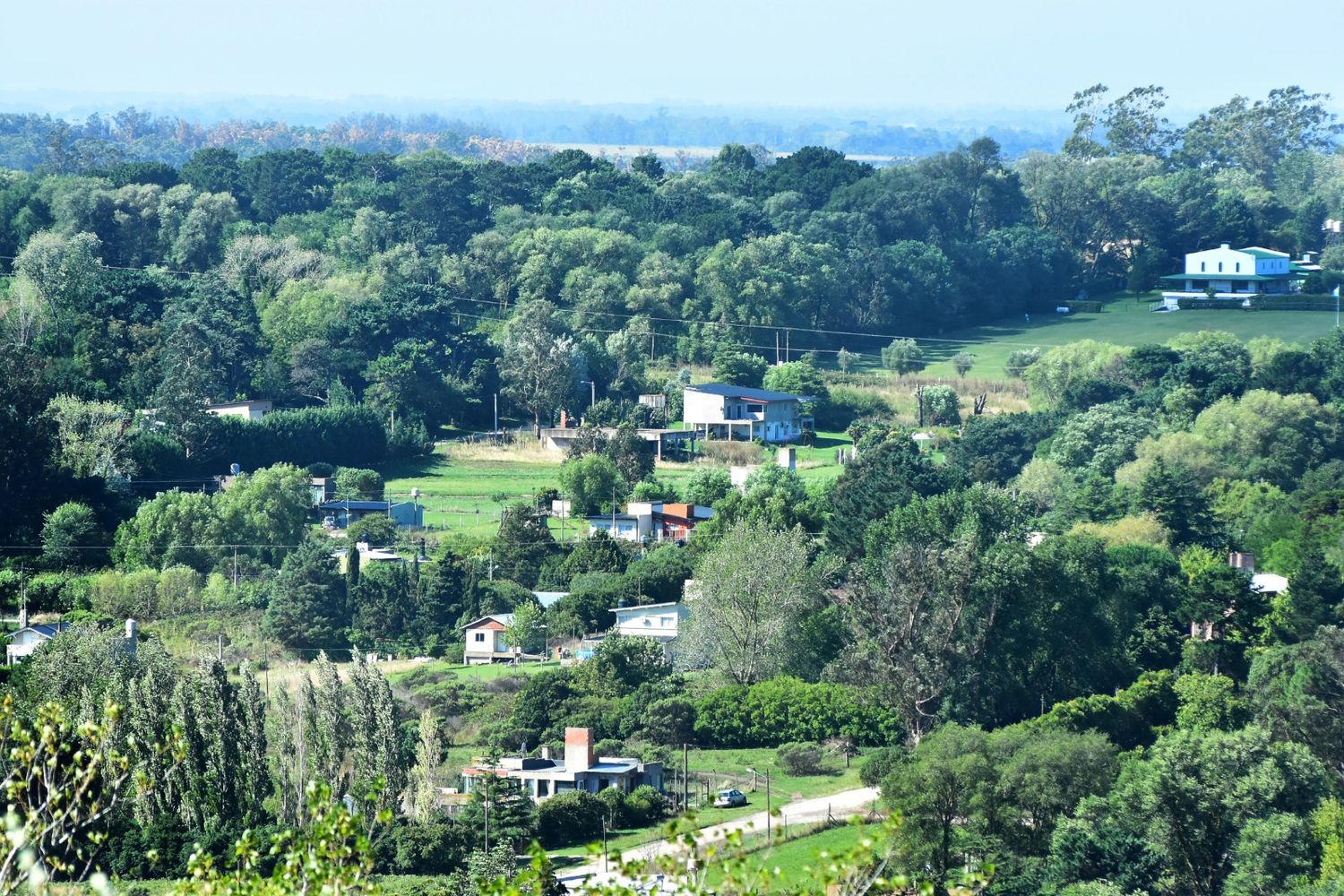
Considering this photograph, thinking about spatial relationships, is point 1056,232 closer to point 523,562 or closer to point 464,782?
point 523,562

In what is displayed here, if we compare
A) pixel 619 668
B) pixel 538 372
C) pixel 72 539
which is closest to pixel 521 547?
pixel 619 668

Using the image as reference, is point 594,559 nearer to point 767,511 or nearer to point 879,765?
point 767,511

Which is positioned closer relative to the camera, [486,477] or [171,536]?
[171,536]

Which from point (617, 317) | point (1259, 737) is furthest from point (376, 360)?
point (1259, 737)

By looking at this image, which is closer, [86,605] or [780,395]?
[86,605]

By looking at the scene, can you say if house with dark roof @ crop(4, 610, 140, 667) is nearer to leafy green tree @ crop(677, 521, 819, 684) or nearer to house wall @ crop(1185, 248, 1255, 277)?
leafy green tree @ crop(677, 521, 819, 684)

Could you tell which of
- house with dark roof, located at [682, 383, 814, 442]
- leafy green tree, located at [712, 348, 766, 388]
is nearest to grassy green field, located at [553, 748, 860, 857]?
house with dark roof, located at [682, 383, 814, 442]

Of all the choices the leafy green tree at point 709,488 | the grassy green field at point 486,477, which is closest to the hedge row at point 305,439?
the grassy green field at point 486,477
